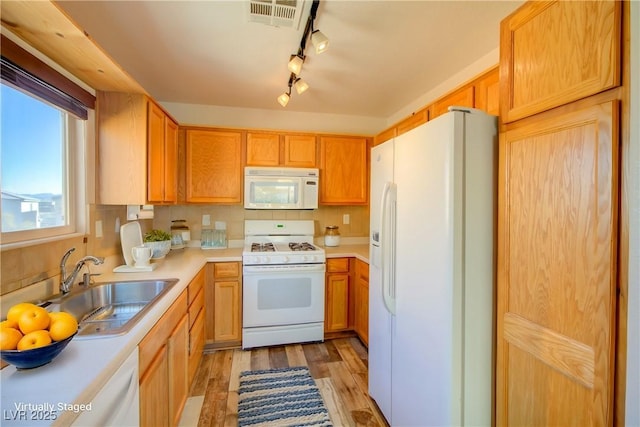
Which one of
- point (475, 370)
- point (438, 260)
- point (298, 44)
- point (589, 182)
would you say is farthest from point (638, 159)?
point (298, 44)

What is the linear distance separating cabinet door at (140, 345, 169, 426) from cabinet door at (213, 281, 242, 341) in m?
1.12

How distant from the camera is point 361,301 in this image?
2.72m

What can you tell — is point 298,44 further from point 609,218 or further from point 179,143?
point 609,218

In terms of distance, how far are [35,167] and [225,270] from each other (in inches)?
59.7

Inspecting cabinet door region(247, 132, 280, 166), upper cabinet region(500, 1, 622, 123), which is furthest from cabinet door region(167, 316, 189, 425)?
upper cabinet region(500, 1, 622, 123)

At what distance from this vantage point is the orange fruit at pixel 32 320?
83 centimetres

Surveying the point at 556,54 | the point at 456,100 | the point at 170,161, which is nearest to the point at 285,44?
the point at 456,100

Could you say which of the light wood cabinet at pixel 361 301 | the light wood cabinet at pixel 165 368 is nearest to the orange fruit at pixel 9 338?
the light wood cabinet at pixel 165 368

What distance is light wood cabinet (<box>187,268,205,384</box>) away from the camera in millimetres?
1971

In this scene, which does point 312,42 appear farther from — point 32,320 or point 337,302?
point 337,302

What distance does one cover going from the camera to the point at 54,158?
158cm

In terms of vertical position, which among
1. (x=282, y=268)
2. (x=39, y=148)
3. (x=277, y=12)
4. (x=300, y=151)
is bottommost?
(x=282, y=268)

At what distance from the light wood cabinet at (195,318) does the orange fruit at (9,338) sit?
44.6 inches

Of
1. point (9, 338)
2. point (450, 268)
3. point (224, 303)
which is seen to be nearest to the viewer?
point (9, 338)
